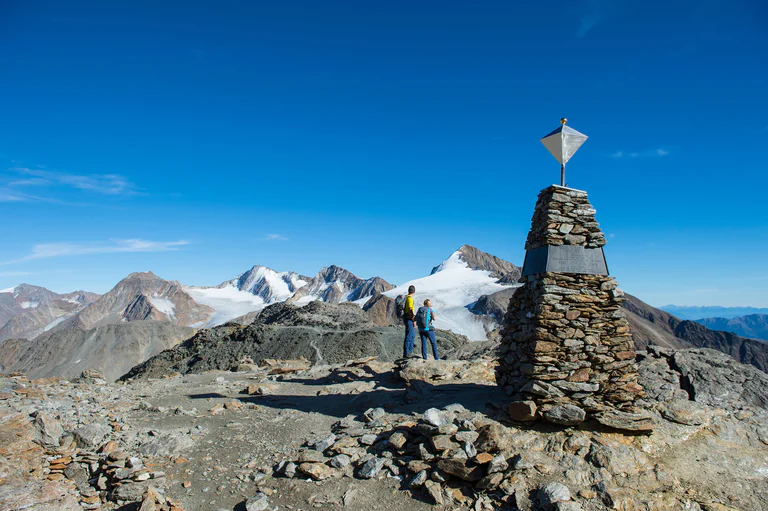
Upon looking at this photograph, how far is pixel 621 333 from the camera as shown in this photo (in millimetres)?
7863

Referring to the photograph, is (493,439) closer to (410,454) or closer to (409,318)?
(410,454)

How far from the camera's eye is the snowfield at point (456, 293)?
251 ft

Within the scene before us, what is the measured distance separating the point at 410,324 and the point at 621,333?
294 inches

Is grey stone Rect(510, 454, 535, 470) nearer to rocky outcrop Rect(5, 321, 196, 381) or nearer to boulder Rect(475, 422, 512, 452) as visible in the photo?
boulder Rect(475, 422, 512, 452)

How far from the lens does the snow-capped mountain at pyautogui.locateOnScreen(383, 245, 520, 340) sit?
77.4 m

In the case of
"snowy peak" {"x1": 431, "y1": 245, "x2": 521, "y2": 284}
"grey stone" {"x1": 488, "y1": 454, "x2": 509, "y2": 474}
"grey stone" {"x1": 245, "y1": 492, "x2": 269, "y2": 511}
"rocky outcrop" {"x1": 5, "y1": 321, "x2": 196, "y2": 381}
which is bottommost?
"rocky outcrop" {"x1": 5, "y1": 321, "x2": 196, "y2": 381}

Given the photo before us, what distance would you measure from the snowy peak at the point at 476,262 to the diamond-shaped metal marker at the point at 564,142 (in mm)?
127723

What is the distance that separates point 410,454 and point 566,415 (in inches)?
110

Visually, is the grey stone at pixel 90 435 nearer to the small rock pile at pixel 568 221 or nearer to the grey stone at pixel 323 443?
the grey stone at pixel 323 443

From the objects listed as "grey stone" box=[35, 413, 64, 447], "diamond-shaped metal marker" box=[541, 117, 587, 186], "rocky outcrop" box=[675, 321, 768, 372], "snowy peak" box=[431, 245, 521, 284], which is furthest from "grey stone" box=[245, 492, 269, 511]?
"snowy peak" box=[431, 245, 521, 284]

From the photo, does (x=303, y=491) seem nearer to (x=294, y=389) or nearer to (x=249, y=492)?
(x=249, y=492)

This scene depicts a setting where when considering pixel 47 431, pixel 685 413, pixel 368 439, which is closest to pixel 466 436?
pixel 368 439

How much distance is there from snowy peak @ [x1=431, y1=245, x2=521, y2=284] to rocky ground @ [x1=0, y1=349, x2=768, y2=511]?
416 feet

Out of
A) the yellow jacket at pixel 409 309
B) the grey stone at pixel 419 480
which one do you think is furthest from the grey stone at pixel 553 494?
the yellow jacket at pixel 409 309
